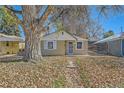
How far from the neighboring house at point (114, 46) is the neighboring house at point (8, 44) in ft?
26.5

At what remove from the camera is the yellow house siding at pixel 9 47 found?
21986mm

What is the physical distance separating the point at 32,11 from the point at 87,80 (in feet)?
17.4

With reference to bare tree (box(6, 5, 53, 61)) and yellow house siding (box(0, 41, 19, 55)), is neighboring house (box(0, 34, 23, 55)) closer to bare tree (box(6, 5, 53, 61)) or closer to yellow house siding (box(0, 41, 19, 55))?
yellow house siding (box(0, 41, 19, 55))

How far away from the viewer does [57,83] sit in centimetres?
764

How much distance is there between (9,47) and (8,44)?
30 cm

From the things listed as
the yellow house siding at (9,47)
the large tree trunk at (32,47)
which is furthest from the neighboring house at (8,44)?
the large tree trunk at (32,47)

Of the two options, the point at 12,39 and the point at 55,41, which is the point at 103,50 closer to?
the point at 55,41

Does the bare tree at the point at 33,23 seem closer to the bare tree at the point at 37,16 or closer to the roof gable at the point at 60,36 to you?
the bare tree at the point at 37,16

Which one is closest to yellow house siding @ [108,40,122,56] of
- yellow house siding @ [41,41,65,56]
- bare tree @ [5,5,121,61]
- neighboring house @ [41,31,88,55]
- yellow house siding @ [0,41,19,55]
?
neighboring house @ [41,31,88,55]

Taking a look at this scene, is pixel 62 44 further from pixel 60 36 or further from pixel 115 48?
pixel 115 48

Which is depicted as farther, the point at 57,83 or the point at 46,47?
the point at 46,47

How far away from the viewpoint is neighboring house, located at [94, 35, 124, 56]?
19422 millimetres

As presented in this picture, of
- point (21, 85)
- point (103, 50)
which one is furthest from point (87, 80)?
point (103, 50)
